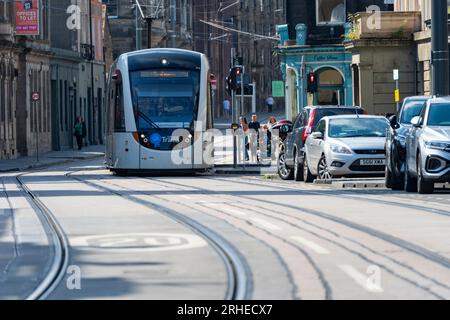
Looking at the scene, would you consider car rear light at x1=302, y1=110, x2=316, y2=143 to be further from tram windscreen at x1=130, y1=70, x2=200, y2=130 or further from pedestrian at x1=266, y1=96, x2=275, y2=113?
pedestrian at x1=266, y1=96, x2=275, y2=113

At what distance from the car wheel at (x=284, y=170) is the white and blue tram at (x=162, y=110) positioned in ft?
6.86

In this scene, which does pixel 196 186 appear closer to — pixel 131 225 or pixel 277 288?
pixel 131 225

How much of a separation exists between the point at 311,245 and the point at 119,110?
26.4 metres

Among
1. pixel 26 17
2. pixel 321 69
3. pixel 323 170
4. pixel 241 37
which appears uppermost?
pixel 241 37

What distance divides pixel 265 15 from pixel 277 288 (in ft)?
455

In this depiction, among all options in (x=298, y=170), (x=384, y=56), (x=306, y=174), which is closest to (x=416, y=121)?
(x=306, y=174)

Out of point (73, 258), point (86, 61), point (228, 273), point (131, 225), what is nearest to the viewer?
point (228, 273)

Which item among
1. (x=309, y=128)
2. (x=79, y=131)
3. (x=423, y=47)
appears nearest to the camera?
(x=309, y=128)

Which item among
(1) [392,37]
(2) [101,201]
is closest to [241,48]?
(1) [392,37]

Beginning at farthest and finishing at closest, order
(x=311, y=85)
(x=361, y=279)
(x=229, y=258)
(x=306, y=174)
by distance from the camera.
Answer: (x=311, y=85), (x=306, y=174), (x=229, y=258), (x=361, y=279)

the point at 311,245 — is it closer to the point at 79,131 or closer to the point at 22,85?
the point at 22,85

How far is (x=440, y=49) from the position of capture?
38938mm

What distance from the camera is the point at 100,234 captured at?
18.8m

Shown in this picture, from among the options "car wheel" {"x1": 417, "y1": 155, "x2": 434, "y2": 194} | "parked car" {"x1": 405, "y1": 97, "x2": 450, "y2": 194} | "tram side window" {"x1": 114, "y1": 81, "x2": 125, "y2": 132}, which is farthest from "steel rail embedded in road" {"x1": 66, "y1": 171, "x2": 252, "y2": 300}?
"tram side window" {"x1": 114, "y1": 81, "x2": 125, "y2": 132}
